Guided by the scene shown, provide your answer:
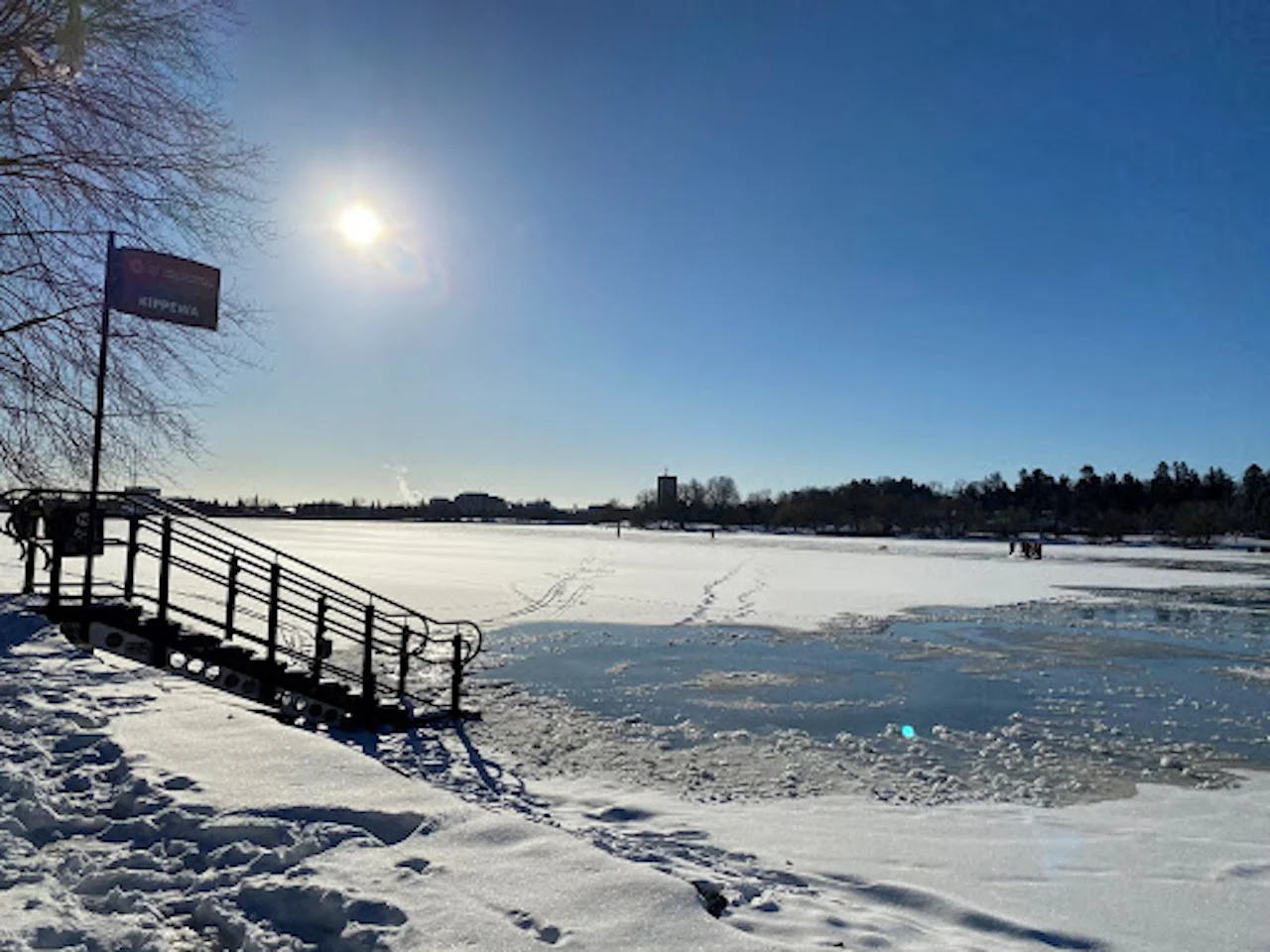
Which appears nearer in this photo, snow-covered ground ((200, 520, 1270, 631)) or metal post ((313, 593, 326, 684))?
metal post ((313, 593, 326, 684))

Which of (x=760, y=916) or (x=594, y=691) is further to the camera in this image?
(x=594, y=691)

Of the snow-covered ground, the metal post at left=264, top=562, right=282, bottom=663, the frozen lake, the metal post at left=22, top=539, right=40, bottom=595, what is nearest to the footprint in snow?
the frozen lake

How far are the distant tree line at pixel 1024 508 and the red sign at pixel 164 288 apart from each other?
478 feet

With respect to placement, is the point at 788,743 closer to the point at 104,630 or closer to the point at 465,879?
the point at 465,879

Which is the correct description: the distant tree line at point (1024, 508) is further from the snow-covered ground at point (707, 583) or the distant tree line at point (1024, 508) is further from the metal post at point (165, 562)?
the metal post at point (165, 562)

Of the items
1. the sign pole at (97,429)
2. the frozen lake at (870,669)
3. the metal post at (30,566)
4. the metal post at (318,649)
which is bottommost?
the frozen lake at (870,669)

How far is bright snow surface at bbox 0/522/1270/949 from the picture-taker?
382cm

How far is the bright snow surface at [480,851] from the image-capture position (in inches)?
150

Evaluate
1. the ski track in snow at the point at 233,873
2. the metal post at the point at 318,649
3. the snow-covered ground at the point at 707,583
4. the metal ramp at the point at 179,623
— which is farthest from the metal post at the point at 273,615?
the snow-covered ground at the point at 707,583

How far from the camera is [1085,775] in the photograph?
381 inches

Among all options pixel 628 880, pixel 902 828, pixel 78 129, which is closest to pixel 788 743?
pixel 902 828

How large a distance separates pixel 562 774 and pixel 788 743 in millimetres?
3007

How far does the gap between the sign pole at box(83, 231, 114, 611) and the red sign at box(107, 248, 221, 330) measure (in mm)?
74

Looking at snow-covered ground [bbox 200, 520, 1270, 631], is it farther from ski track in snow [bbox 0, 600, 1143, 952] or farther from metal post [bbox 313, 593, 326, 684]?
ski track in snow [bbox 0, 600, 1143, 952]
